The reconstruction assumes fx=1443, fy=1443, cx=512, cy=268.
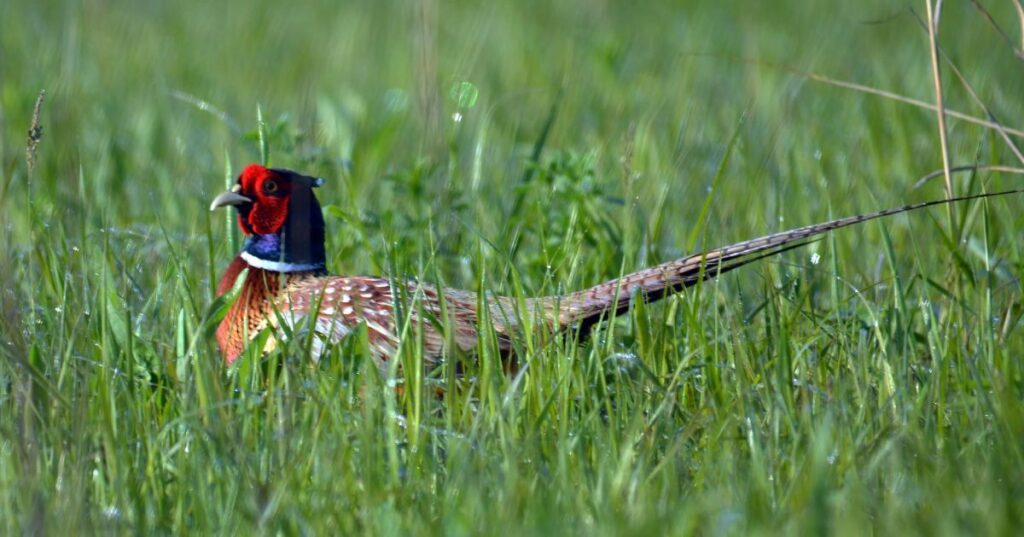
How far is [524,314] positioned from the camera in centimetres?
389

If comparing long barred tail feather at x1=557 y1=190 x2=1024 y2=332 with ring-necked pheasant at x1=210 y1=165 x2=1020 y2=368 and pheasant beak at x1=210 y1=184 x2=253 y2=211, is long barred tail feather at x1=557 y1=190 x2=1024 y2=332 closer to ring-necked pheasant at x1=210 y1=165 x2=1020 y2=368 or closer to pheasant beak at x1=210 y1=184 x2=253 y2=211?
ring-necked pheasant at x1=210 y1=165 x2=1020 y2=368

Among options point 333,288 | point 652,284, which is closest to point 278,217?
point 333,288

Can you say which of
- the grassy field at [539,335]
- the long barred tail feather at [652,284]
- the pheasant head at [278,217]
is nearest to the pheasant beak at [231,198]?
the pheasant head at [278,217]

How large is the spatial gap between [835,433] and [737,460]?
10.8 inches

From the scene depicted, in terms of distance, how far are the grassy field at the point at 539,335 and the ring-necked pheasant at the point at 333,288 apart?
0.09 metres

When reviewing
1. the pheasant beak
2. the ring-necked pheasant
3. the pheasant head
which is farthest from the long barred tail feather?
the pheasant beak

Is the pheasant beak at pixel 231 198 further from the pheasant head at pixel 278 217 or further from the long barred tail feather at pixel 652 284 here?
the long barred tail feather at pixel 652 284

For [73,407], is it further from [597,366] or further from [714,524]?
[714,524]

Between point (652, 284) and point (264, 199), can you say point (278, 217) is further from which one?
point (652, 284)

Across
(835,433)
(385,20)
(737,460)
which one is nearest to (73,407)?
(737,460)

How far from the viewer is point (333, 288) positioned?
15.0ft

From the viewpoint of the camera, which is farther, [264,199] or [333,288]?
[264,199]

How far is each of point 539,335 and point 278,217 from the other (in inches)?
53.4

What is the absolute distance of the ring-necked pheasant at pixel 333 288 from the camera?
420 centimetres
